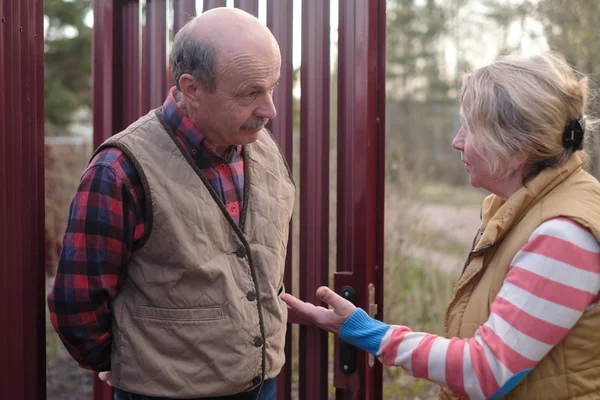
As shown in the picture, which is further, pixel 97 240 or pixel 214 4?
pixel 214 4

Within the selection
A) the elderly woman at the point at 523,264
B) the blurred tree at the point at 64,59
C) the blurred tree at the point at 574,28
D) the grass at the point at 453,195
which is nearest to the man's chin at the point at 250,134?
the elderly woman at the point at 523,264

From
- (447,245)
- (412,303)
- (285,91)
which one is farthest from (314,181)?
(447,245)

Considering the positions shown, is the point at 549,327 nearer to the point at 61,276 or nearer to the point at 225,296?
the point at 225,296

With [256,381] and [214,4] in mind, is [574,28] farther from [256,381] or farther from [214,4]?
[256,381]

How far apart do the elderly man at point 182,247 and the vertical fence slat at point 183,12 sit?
79cm

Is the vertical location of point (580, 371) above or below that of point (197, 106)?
below

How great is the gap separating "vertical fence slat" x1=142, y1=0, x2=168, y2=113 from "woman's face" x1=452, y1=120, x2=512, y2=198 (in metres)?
1.43

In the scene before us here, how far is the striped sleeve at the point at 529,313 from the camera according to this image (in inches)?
56.9

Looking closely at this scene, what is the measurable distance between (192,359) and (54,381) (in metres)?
3.58

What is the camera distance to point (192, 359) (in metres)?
1.88

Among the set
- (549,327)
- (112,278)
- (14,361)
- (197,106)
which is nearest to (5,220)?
(14,361)

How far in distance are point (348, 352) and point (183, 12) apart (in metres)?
1.41

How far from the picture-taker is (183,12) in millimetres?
2713

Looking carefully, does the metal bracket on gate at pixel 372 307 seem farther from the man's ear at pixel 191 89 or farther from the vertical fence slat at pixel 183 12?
the vertical fence slat at pixel 183 12
